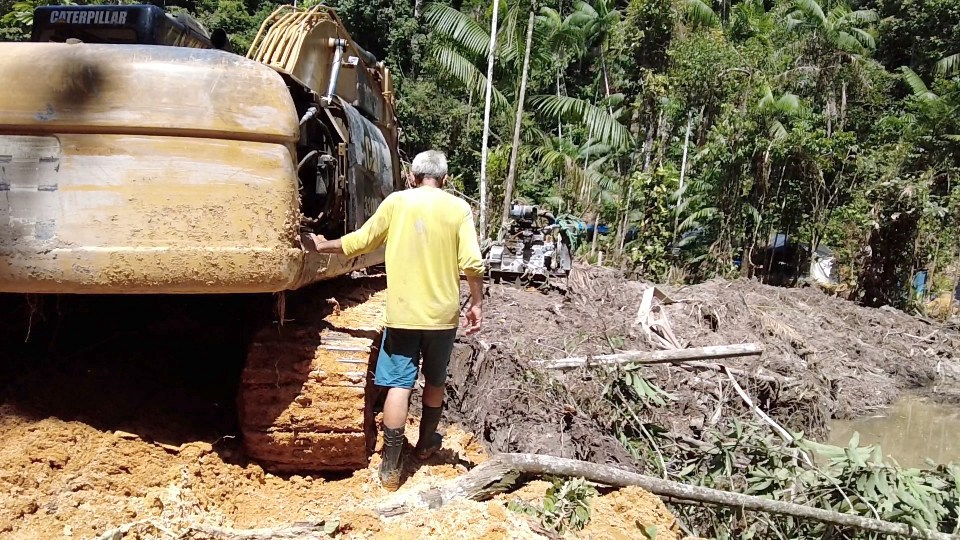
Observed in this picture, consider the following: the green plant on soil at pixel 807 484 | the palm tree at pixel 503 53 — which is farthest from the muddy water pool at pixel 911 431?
the palm tree at pixel 503 53

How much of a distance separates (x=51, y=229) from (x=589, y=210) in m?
14.3

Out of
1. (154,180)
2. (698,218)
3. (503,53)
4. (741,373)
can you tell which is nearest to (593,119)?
(503,53)

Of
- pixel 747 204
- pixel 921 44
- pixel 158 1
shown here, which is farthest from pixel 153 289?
pixel 921 44

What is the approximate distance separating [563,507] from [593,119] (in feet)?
50.6

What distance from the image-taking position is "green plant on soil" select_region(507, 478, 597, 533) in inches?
121

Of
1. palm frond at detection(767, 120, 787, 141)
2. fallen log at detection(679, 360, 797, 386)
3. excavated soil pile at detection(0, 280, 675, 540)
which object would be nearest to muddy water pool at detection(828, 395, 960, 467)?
fallen log at detection(679, 360, 797, 386)

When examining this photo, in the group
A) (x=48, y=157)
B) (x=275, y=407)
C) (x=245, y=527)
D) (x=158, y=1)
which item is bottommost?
(x=245, y=527)

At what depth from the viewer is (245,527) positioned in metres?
2.83

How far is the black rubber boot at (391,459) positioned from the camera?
3252 mm

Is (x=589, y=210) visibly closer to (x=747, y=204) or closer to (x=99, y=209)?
(x=747, y=204)

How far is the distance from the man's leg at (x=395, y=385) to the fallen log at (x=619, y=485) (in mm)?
210

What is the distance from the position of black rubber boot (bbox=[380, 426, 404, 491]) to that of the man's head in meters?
1.17

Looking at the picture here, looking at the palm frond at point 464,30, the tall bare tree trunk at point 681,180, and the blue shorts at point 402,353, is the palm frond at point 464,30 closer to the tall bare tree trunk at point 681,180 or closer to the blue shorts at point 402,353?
the tall bare tree trunk at point 681,180

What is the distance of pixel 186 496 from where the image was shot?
9.20 ft
